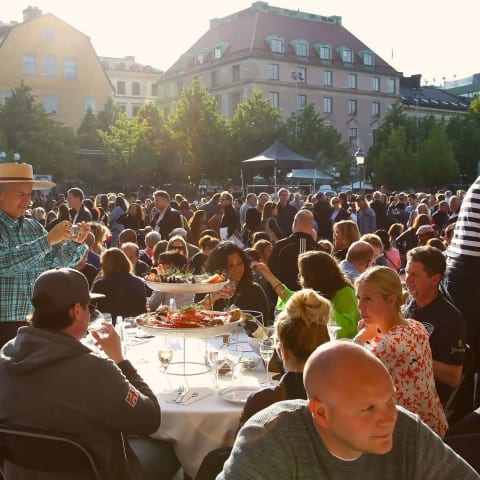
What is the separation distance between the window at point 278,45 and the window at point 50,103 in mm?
20371

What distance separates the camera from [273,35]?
58.4 metres

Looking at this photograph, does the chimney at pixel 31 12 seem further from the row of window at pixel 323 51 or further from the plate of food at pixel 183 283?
the plate of food at pixel 183 283

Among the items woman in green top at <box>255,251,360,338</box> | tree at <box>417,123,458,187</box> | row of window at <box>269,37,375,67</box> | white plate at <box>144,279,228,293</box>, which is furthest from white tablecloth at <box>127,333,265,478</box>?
row of window at <box>269,37,375,67</box>

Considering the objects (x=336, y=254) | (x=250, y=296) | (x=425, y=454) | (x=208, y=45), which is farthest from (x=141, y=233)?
(x=208, y=45)

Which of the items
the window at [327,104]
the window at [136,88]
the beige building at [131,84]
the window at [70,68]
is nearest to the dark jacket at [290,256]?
the window at [70,68]

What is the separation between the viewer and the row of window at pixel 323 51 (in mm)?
58094

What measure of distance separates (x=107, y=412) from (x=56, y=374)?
28 centimetres

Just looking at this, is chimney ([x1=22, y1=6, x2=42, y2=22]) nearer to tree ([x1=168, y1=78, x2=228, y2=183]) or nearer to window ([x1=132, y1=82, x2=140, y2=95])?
window ([x1=132, y1=82, x2=140, y2=95])

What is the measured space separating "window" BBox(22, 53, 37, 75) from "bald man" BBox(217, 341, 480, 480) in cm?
5760

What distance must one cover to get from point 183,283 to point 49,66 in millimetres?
55487

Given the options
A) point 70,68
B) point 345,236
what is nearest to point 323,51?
point 70,68

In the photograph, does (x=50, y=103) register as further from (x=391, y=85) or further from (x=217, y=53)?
(x=391, y=85)

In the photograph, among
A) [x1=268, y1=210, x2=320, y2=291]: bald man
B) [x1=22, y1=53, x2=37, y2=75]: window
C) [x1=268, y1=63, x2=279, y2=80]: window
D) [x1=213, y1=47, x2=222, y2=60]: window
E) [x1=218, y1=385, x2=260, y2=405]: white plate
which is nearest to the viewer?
[x1=218, y1=385, x2=260, y2=405]: white plate

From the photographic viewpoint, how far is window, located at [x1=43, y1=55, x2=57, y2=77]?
54.8 metres
